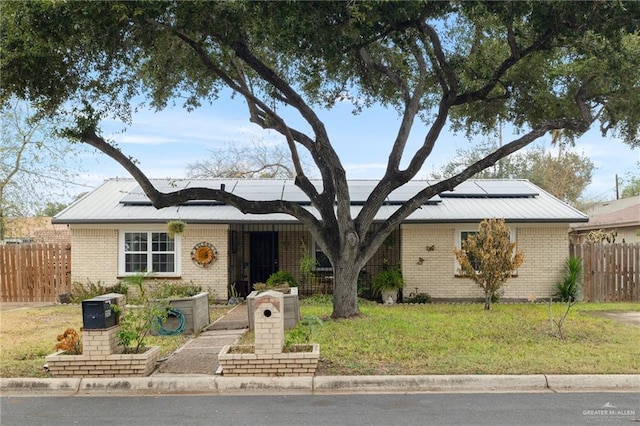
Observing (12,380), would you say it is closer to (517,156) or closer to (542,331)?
(542,331)

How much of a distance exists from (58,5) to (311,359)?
6783mm

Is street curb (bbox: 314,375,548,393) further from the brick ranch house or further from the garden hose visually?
the brick ranch house

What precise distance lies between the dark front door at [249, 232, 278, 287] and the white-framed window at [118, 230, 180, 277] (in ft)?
10.9

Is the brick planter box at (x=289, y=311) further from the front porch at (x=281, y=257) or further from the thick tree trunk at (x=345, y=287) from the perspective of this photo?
the front porch at (x=281, y=257)

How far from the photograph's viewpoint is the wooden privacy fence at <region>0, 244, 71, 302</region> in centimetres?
1817

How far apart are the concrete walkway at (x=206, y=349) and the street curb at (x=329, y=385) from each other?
452mm

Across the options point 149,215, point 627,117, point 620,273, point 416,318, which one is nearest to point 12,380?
point 416,318

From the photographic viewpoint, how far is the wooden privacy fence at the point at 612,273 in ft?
58.2

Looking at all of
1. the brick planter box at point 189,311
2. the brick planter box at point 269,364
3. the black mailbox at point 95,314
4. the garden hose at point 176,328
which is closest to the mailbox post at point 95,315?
the black mailbox at point 95,314

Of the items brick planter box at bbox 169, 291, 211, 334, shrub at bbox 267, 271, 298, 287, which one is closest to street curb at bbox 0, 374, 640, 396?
brick planter box at bbox 169, 291, 211, 334

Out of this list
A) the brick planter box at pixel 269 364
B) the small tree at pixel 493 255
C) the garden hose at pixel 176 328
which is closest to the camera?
the brick planter box at pixel 269 364

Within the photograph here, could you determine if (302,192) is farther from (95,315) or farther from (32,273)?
(95,315)

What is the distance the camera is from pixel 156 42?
11969 millimetres

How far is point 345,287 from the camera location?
→ 12930 millimetres
